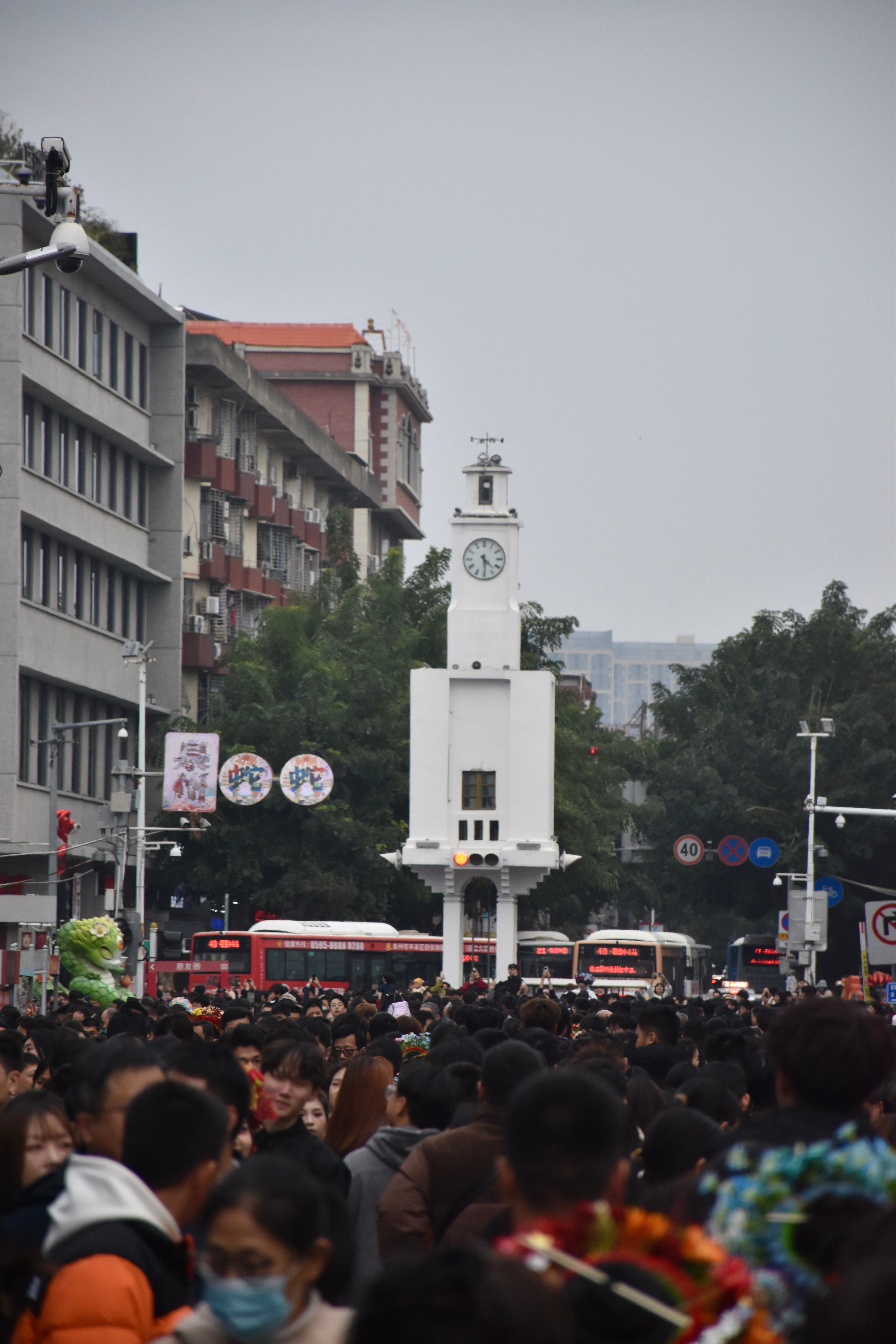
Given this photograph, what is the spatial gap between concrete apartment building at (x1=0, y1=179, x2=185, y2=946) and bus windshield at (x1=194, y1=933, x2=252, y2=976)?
→ 3.72m

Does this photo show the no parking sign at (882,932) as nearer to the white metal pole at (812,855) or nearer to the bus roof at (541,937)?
the white metal pole at (812,855)

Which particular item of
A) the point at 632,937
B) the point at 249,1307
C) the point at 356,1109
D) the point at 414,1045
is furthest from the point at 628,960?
the point at 249,1307

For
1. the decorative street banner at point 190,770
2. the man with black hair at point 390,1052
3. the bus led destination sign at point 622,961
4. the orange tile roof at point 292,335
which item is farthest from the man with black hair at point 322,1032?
the orange tile roof at point 292,335

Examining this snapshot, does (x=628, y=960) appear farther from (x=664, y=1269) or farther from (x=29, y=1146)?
(x=664, y=1269)

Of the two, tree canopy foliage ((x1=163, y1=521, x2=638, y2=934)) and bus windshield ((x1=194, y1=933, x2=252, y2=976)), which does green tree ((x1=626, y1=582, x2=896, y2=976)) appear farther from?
bus windshield ((x1=194, y1=933, x2=252, y2=976))

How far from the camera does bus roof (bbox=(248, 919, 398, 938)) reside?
1928 inches

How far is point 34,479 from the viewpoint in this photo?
4994 cm

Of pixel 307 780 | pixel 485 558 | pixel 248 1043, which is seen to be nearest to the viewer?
pixel 248 1043

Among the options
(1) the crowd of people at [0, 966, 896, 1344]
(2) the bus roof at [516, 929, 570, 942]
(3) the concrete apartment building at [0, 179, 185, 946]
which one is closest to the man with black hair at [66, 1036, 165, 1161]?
(1) the crowd of people at [0, 966, 896, 1344]

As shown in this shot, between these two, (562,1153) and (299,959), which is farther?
(299,959)

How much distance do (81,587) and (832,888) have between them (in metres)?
22.8

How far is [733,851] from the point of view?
53.2 metres

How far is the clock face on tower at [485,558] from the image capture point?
56.1m

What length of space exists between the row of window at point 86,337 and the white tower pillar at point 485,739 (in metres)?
10.4
